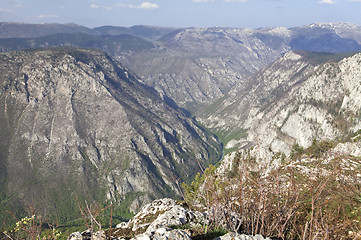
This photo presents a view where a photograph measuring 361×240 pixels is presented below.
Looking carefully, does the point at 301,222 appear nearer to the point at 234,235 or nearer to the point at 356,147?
the point at 234,235

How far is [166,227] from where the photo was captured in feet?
42.4

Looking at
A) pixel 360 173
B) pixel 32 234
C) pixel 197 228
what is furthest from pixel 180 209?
pixel 360 173

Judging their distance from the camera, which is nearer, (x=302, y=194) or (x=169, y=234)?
(x=169, y=234)

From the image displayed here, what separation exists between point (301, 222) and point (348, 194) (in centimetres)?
316

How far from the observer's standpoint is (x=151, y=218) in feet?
72.7

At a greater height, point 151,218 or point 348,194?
point 348,194

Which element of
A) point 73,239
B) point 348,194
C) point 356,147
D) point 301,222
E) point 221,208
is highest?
point 348,194

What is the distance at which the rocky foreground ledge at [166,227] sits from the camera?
11.1 meters

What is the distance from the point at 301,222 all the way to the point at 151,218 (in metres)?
13.0

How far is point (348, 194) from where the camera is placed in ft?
43.5

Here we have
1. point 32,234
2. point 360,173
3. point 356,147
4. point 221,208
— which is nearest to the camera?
point 32,234

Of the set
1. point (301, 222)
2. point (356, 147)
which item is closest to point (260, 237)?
point (301, 222)

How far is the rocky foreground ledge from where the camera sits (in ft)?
36.4

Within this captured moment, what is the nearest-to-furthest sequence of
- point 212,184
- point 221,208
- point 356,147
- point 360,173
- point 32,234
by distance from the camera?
point 32,234 → point 212,184 → point 221,208 → point 360,173 → point 356,147
